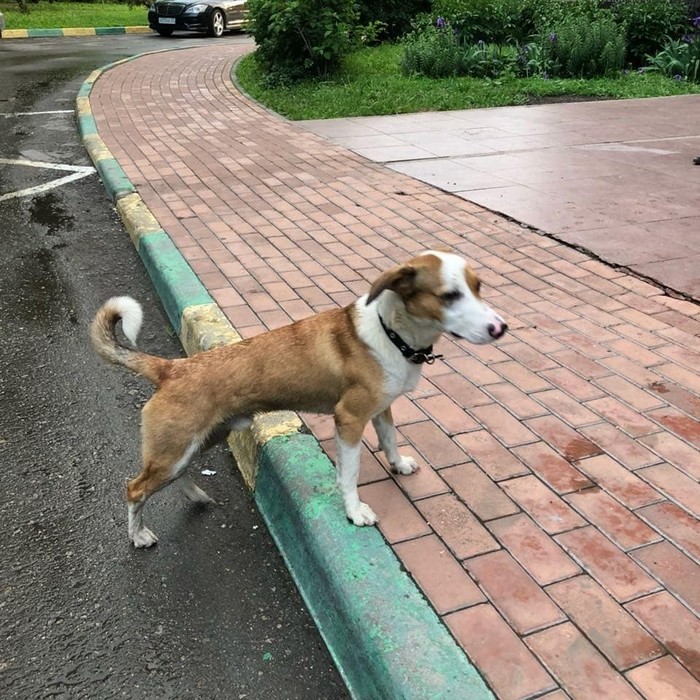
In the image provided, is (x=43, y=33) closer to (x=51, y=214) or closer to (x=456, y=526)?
(x=51, y=214)

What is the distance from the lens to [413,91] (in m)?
12.2

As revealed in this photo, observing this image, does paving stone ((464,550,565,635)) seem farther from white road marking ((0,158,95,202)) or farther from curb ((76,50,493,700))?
white road marking ((0,158,95,202))

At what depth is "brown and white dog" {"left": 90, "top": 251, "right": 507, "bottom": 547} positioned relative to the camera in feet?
8.85

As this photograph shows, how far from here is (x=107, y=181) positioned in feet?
25.1

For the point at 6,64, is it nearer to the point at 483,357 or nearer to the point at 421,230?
the point at 421,230

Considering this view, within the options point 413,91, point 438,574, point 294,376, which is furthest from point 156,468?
point 413,91

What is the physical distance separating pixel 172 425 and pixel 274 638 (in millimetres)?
863

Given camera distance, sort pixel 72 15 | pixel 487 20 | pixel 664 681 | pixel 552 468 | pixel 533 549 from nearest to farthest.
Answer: pixel 664 681, pixel 533 549, pixel 552 468, pixel 487 20, pixel 72 15

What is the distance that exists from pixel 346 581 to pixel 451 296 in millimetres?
1059

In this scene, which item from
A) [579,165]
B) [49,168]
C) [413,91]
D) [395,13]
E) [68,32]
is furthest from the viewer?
[68,32]

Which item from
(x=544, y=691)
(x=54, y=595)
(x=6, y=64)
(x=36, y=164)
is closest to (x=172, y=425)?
(x=54, y=595)

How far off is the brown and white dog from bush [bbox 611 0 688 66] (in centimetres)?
1459

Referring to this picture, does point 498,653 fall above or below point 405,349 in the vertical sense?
below

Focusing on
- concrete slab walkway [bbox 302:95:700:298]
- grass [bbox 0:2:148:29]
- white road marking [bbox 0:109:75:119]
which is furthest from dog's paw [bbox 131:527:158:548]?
grass [bbox 0:2:148:29]
